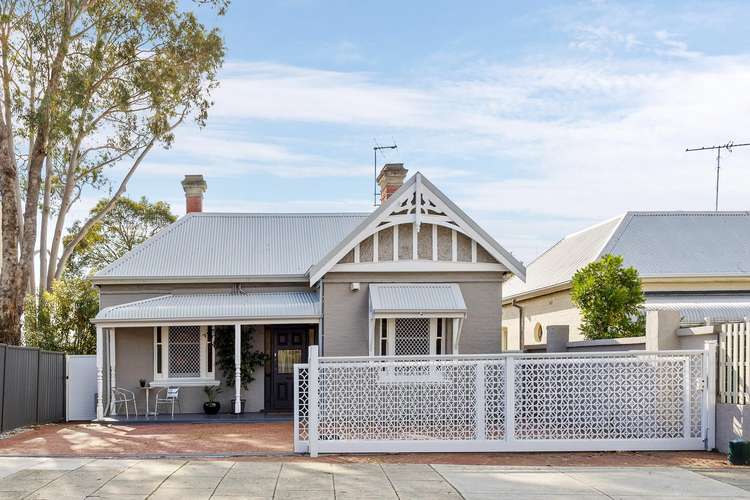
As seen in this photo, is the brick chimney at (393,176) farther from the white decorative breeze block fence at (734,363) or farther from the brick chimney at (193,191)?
the white decorative breeze block fence at (734,363)

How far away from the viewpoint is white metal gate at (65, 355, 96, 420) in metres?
17.9

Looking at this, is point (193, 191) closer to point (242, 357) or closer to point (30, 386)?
point (242, 357)

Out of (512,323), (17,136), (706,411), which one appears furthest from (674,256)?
(17,136)

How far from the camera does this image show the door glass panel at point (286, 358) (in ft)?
60.6

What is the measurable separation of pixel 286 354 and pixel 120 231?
23906 millimetres

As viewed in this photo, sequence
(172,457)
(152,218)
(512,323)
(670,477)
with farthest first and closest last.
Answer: (152,218) → (512,323) → (172,457) → (670,477)

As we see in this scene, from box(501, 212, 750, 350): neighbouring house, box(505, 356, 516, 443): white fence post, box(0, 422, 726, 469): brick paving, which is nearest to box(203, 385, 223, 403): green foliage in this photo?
box(0, 422, 726, 469): brick paving

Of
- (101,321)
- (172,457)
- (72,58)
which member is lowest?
(172,457)

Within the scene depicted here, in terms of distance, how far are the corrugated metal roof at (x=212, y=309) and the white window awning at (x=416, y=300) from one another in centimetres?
165

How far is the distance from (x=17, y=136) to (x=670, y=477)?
21.4 metres

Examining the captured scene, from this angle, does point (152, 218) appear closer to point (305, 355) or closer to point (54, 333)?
point (54, 333)

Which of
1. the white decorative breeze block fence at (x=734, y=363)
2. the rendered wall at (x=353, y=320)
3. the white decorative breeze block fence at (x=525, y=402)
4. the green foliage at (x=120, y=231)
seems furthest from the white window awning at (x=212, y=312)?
the green foliage at (x=120, y=231)

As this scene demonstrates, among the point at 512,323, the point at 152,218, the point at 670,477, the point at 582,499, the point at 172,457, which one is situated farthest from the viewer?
the point at 152,218

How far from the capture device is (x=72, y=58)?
2061 centimetres
